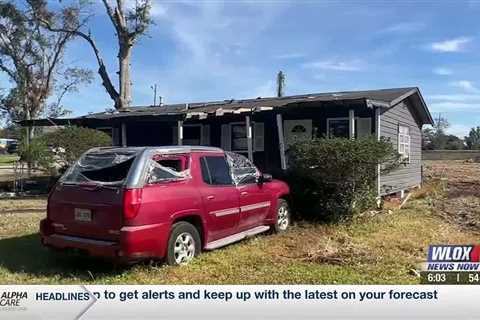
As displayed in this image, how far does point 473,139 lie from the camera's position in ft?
248

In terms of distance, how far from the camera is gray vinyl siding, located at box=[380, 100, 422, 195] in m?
15.4

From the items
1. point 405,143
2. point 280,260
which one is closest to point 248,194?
point 280,260

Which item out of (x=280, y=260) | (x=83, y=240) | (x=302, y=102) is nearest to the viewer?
(x=83, y=240)

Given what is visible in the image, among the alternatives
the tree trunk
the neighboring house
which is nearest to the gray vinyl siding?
the neighboring house

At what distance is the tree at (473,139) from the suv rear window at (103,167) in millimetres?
72820

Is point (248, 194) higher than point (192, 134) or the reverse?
the reverse

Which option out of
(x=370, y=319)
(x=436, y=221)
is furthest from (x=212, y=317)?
(x=436, y=221)

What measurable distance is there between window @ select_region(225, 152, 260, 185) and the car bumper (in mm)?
1967

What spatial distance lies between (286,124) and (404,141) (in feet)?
13.9

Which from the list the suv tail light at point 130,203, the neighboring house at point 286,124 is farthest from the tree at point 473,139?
the suv tail light at point 130,203

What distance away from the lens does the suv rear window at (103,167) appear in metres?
6.34

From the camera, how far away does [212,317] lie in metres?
4.10

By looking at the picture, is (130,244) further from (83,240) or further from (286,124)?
(286,124)

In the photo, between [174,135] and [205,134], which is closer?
[205,134]
